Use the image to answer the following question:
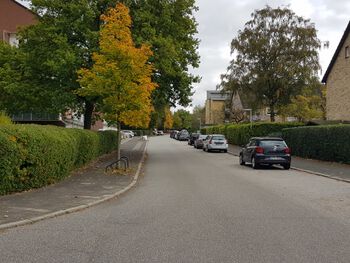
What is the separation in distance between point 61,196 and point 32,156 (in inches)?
50.5

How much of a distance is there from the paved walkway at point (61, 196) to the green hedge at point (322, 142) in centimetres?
1228

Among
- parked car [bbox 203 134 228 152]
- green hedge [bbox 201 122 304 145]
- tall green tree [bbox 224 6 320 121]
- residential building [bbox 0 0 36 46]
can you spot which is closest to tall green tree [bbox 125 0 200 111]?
parked car [bbox 203 134 228 152]

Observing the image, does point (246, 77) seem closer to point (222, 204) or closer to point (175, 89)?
point (175, 89)

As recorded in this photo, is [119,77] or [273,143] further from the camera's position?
[273,143]

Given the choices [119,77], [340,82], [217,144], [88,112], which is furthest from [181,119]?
[119,77]

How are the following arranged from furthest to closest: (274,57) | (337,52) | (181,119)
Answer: (181,119), (274,57), (337,52)

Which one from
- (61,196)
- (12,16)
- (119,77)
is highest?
(12,16)

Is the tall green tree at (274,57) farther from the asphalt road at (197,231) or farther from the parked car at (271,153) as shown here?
the asphalt road at (197,231)

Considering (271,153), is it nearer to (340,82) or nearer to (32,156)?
(32,156)

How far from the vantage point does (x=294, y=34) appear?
177ft

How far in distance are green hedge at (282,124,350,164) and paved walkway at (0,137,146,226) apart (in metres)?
12.3

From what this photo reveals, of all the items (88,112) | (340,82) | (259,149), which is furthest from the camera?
(340,82)

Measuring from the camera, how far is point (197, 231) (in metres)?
8.09

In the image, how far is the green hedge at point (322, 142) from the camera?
24858 mm
